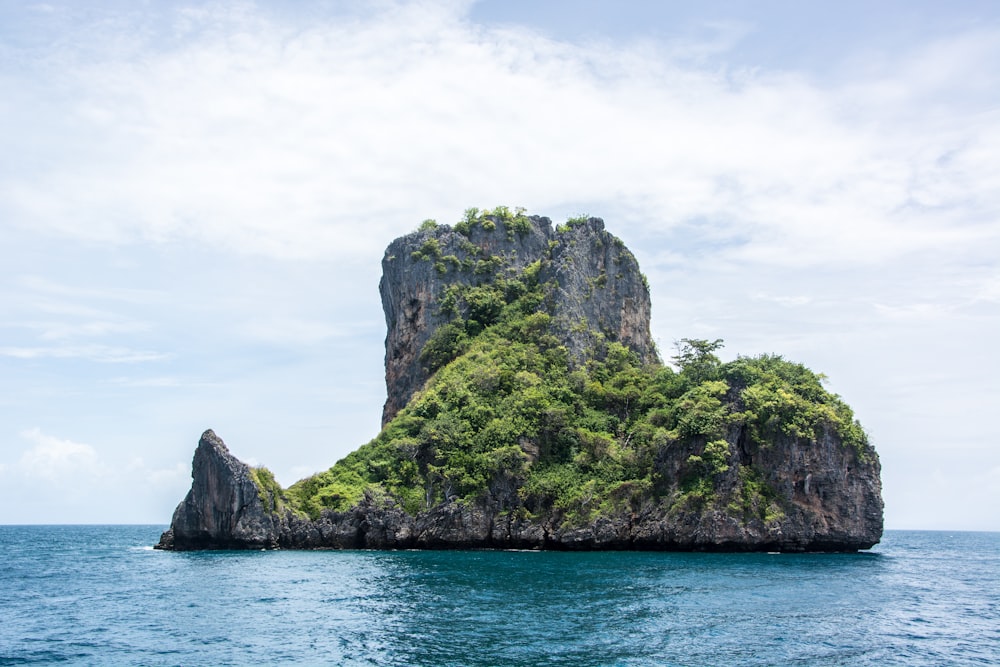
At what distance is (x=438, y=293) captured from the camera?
264 feet

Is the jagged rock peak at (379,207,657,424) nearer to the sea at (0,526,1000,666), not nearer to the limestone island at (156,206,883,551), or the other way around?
the limestone island at (156,206,883,551)

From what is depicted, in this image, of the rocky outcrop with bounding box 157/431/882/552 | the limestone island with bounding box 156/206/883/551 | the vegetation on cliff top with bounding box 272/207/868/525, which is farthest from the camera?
the vegetation on cliff top with bounding box 272/207/868/525

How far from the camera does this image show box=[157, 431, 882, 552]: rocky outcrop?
189 feet

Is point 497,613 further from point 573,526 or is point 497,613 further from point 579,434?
point 579,434

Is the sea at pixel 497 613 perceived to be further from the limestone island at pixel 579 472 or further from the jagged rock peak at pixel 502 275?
the jagged rock peak at pixel 502 275

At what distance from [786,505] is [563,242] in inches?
1404

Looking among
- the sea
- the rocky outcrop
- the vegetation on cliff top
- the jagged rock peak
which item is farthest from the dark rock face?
the jagged rock peak

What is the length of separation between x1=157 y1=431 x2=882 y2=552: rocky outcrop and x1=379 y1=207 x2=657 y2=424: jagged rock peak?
851 inches

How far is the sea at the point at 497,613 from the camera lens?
2541 cm

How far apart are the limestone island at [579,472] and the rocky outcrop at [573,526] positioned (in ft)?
0.34

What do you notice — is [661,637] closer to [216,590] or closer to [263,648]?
[263,648]

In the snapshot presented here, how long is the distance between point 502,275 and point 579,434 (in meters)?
23.5

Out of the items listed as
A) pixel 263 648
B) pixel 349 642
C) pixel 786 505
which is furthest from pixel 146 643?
pixel 786 505

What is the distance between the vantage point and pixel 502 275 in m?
82.7
